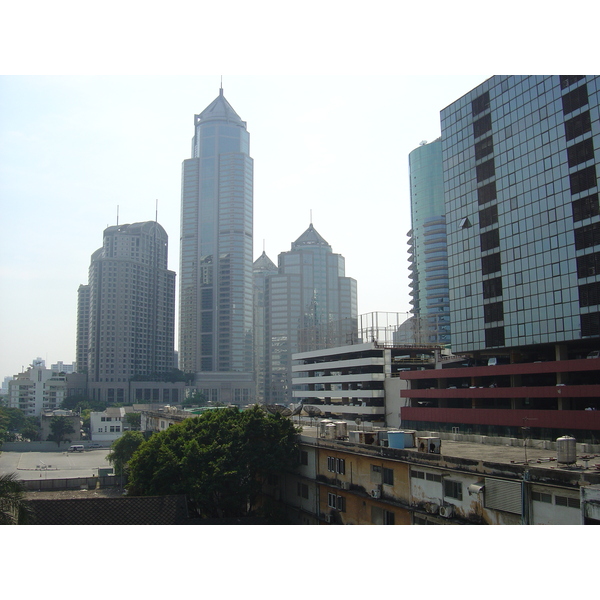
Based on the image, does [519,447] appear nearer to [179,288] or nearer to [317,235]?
[179,288]

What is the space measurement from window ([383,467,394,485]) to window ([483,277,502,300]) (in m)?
24.1

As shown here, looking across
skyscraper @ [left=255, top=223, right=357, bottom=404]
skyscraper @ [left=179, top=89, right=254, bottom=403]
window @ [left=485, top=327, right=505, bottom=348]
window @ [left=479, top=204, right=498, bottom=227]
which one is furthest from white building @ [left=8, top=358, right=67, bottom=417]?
window @ [left=479, top=204, right=498, bottom=227]

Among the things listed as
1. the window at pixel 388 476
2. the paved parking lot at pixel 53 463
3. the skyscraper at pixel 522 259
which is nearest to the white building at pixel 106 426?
the paved parking lot at pixel 53 463

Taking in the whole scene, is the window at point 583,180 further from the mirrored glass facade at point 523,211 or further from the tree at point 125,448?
the tree at point 125,448

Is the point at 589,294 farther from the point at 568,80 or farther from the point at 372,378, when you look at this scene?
the point at 372,378

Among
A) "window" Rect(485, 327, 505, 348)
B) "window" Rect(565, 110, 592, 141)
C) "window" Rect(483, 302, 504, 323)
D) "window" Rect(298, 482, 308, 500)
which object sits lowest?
"window" Rect(298, 482, 308, 500)

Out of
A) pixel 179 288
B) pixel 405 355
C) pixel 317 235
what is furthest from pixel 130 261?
pixel 405 355

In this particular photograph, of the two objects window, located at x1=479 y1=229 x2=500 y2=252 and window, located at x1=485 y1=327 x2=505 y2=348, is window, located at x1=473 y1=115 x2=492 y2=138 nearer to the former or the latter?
window, located at x1=479 y1=229 x2=500 y2=252

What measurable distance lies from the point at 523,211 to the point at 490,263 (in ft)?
16.7

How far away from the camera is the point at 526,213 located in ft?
135

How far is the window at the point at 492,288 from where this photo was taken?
43719 mm

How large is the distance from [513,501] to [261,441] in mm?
15679

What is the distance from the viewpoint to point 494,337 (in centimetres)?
4372

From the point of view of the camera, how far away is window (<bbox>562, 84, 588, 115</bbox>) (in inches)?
1443
